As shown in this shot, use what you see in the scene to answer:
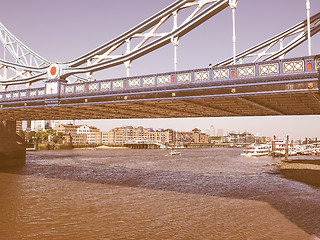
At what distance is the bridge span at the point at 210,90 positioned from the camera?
1508 cm

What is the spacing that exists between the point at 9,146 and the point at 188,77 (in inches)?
1281

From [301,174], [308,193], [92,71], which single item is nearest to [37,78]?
[92,71]

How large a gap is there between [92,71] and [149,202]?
11.0 meters

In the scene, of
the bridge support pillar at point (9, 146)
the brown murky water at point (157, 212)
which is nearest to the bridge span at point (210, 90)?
the brown murky water at point (157, 212)

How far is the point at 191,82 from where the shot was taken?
59.4ft

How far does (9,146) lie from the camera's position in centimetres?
4125

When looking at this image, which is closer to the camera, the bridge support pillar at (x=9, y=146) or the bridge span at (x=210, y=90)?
the bridge span at (x=210, y=90)

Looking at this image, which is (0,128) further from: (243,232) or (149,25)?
(243,232)

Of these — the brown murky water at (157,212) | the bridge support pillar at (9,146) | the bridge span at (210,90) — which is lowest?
the brown murky water at (157,212)

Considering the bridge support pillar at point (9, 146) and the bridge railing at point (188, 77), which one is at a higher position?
the bridge railing at point (188, 77)

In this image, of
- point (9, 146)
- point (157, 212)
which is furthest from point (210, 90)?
point (9, 146)

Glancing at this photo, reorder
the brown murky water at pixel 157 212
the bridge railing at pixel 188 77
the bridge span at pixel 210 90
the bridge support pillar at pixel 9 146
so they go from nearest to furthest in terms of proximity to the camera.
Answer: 1. the brown murky water at pixel 157 212
2. the bridge railing at pixel 188 77
3. the bridge span at pixel 210 90
4. the bridge support pillar at pixel 9 146

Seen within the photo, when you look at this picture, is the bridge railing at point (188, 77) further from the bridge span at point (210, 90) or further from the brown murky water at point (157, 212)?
the brown murky water at point (157, 212)

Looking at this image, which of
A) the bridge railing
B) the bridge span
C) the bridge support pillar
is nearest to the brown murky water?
the bridge span
